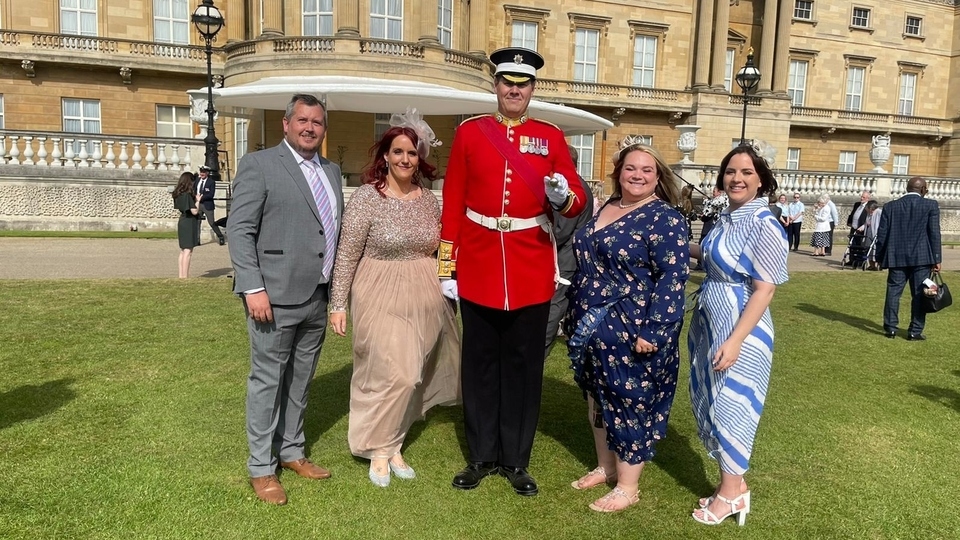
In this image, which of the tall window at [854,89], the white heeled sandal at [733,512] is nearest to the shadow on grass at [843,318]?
the white heeled sandal at [733,512]

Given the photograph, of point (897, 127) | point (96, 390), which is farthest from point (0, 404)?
point (897, 127)

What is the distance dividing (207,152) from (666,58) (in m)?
20.8

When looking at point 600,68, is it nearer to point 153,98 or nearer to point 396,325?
point 153,98

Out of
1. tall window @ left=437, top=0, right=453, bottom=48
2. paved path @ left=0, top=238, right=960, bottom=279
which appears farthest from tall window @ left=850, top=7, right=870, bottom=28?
paved path @ left=0, top=238, right=960, bottom=279

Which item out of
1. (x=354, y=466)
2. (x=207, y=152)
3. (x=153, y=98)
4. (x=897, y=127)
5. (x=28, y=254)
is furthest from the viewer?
(x=897, y=127)

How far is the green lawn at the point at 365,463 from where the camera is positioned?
3.26 meters

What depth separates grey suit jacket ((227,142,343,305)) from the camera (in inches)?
127

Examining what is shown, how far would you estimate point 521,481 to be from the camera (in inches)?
144

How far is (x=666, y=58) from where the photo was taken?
28.8 metres

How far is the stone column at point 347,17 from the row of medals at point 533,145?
17.5 meters

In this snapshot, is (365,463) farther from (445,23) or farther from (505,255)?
(445,23)

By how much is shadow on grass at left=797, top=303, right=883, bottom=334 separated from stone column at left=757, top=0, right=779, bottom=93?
75.0ft

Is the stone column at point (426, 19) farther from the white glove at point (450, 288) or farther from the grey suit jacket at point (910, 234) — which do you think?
the white glove at point (450, 288)

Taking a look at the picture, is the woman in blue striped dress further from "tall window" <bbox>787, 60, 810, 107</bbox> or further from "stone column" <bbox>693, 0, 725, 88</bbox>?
"tall window" <bbox>787, 60, 810, 107</bbox>
